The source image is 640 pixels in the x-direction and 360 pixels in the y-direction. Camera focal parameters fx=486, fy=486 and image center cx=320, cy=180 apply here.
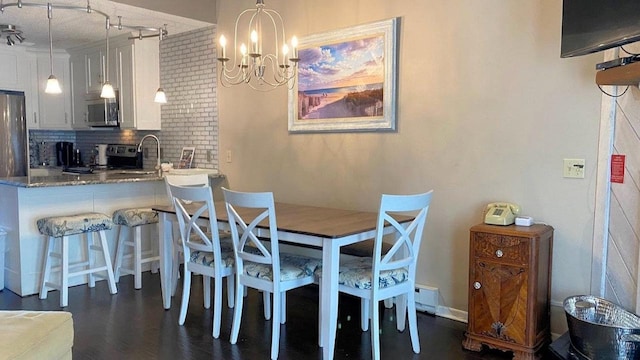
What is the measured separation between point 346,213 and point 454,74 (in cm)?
120

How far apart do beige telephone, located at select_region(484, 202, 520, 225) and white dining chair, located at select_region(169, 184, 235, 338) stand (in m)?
1.65

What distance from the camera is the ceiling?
13.7 ft

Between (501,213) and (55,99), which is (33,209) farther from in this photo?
(501,213)

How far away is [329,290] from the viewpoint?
2.62m

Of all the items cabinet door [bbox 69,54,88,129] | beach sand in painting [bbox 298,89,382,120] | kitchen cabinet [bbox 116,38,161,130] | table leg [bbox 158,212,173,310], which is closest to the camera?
table leg [bbox 158,212,173,310]

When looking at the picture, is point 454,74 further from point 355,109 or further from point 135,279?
point 135,279

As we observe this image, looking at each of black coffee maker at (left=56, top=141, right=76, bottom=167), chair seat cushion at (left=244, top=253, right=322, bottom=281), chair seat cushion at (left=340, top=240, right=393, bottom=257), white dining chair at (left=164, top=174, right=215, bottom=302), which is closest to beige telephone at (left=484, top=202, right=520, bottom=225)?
chair seat cushion at (left=340, top=240, right=393, bottom=257)

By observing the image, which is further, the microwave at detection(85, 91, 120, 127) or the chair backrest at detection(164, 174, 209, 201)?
the microwave at detection(85, 91, 120, 127)

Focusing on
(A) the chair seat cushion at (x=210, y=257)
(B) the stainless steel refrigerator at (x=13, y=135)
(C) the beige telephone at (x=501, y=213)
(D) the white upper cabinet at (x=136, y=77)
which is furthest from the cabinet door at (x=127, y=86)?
(C) the beige telephone at (x=501, y=213)

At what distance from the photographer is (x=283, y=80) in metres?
4.34

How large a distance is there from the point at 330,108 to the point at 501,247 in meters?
1.81

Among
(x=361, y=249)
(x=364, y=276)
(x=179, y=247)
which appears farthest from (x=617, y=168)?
(x=179, y=247)

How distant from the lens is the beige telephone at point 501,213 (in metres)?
2.85

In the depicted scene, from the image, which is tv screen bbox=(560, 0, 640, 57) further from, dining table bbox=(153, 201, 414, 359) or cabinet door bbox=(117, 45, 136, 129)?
cabinet door bbox=(117, 45, 136, 129)
